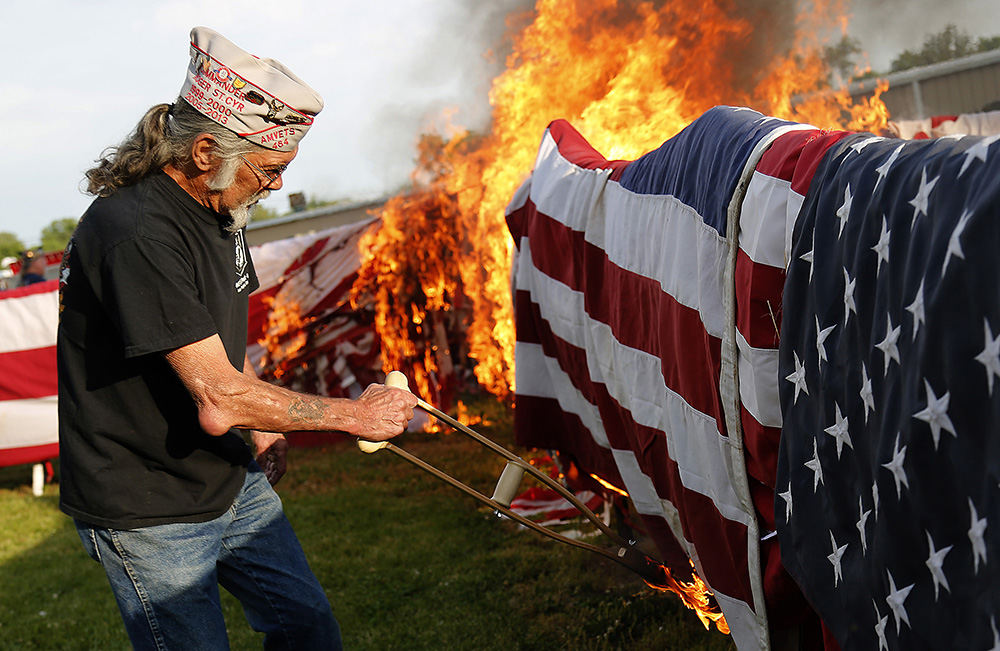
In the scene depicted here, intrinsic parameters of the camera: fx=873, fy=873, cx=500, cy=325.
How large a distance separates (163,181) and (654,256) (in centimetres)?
155

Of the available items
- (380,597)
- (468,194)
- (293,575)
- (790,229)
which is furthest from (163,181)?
(468,194)

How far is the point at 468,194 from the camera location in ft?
28.6

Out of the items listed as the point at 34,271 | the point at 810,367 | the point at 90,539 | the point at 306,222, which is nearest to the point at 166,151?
the point at 90,539

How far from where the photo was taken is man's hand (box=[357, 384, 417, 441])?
8.36 ft

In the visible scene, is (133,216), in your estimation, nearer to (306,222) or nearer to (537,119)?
(537,119)

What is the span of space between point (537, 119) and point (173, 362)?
15.8 ft

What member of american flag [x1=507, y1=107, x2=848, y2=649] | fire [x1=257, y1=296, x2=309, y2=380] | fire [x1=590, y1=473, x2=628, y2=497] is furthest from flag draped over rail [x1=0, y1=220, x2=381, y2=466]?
american flag [x1=507, y1=107, x2=848, y2=649]

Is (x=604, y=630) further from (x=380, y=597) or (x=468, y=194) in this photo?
(x=468, y=194)

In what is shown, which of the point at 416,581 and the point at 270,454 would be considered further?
the point at 416,581

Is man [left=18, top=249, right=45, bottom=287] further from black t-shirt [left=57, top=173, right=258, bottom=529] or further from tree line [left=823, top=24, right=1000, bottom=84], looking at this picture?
tree line [left=823, top=24, right=1000, bottom=84]

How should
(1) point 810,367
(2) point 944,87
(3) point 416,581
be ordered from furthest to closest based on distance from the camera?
(2) point 944,87, (3) point 416,581, (1) point 810,367

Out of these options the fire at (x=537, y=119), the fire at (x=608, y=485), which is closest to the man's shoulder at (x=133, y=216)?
the fire at (x=608, y=485)

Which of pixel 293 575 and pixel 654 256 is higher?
pixel 654 256

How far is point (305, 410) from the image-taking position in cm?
245
